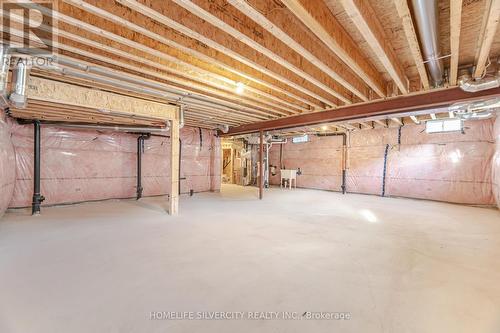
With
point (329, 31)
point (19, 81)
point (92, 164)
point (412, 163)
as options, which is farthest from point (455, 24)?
point (92, 164)

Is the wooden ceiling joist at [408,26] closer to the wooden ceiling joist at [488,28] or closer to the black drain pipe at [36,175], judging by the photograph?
the wooden ceiling joist at [488,28]

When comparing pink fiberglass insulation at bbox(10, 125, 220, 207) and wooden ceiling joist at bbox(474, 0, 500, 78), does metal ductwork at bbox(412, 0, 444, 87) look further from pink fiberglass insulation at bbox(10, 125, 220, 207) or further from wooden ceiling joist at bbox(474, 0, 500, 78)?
pink fiberglass insulation at bbox(10, 125, 220, 207)

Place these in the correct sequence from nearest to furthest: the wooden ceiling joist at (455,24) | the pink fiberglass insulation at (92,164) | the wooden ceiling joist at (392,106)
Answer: the wooden ceiling joist at (455,24), the wooden ceiling joist at (392,106), the pink fiberglass insulation at (92,164)

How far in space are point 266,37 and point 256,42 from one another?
0.18m

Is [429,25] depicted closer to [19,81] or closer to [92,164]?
[19,81]

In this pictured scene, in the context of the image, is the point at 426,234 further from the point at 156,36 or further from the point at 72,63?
the point at 72,63

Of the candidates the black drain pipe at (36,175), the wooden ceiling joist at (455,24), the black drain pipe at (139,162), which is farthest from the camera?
the black drain pipe at (139,162)

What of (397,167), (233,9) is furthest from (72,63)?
(397,167)

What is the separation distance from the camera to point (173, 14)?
178 cm

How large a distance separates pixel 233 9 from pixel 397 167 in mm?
6952

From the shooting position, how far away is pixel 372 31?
189 centimetres

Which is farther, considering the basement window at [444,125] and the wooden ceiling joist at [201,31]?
the basement window at [444,125]

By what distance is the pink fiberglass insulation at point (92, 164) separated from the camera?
185 inches

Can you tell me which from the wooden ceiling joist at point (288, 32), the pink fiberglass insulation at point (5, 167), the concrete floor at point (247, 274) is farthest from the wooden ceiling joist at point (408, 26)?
the pink fiberglass insulation at point (5, 167)
